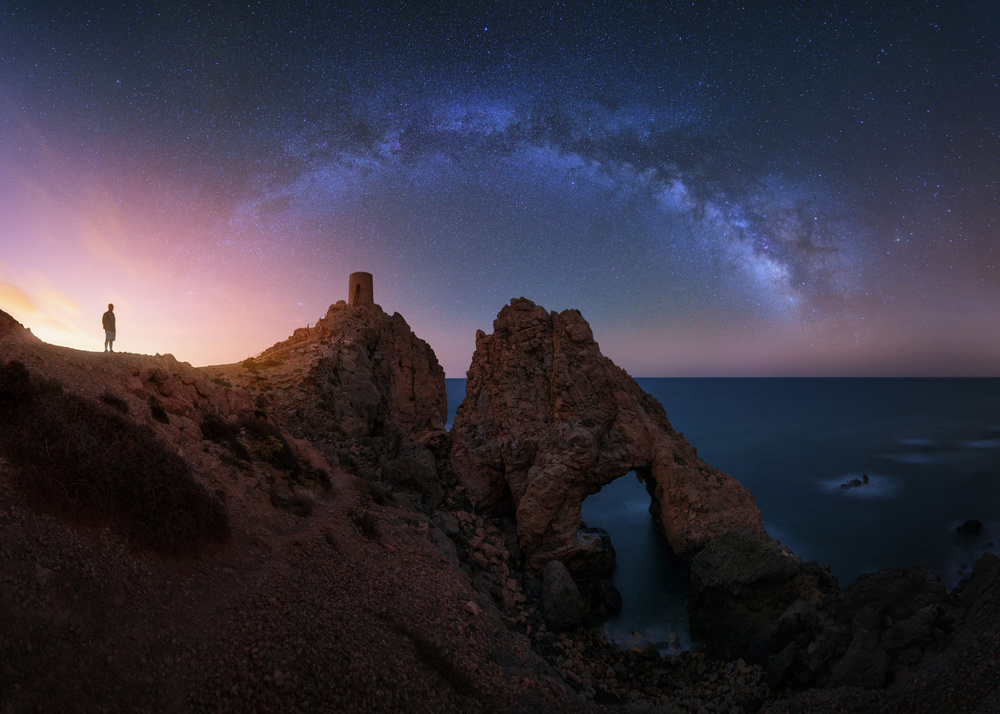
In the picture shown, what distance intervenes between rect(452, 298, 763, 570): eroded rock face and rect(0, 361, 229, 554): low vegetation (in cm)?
1399

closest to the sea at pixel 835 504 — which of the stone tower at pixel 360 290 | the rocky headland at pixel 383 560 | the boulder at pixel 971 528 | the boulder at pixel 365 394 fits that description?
the boulder at pixel 971 528

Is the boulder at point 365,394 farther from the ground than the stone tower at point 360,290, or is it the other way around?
the stone tower at point 360,290

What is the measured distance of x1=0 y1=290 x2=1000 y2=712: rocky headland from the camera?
6.79 m

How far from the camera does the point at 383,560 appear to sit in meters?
12.9

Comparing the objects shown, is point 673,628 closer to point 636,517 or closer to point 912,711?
point 912,711

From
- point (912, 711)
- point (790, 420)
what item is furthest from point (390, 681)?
point (790, 420)

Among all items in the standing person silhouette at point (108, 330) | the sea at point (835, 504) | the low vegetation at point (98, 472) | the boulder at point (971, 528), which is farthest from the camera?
the boulder at point (971, 528)

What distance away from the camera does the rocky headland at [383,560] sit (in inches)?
267

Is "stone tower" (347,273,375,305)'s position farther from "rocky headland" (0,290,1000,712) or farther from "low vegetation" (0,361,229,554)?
"low vegetation" (0,361,229,554)

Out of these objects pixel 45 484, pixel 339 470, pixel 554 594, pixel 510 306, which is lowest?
pixel 554 594

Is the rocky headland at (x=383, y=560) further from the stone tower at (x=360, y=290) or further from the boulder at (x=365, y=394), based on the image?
the stone tower at (x=360, y=290)

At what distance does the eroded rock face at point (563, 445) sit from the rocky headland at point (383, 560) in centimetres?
12

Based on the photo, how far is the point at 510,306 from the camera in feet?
82.2

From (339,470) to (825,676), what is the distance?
668 inches
